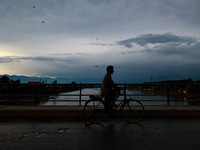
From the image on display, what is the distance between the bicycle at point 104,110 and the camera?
6.66 metres

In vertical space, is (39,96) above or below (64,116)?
above

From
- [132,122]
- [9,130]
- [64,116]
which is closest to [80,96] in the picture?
[64,116]

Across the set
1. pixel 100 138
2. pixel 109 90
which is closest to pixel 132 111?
pixel 109 90

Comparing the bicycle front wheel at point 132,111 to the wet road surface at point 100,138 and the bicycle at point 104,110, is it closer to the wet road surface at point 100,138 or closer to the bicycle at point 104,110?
the bicycle at point 104,110

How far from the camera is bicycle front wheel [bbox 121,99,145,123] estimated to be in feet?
22.3

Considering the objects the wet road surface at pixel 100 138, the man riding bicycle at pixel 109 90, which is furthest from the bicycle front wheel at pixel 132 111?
the wet road surface at pixel 100 138

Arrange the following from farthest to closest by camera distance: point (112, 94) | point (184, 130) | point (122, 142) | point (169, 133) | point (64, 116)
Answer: point (64, 116) < point (112, 94) < point (184, 130) < point (169, 133) < point (122, 142)

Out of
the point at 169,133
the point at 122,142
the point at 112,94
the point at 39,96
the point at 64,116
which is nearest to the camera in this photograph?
the point at 122,142

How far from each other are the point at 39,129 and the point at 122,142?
2675 millimetres

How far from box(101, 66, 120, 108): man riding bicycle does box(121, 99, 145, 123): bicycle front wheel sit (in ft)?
1.73

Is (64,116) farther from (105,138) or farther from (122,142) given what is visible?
(122,142)

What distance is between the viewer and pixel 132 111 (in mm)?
7016

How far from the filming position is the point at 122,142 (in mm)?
4293

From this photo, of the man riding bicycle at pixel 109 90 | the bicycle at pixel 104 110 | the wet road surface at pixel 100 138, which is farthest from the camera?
the bicycle at pixel 104 110
